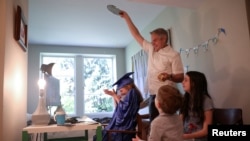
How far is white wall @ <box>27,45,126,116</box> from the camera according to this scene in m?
5.22

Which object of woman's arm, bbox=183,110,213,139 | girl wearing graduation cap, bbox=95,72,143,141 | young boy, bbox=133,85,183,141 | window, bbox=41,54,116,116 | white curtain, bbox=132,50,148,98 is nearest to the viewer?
young boy, bbox=133,85,183,141

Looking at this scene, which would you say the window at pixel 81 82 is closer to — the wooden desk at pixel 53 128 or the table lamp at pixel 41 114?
the table lamp at pixel 41 114

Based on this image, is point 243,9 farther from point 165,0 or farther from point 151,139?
point 151,139

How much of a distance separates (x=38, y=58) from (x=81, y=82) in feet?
3.88

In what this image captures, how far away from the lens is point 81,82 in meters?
5.62

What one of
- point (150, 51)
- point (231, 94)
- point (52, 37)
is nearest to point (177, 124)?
point (150, 51)

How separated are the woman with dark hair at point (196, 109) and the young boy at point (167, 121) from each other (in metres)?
0.48

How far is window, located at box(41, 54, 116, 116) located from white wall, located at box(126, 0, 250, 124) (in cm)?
311

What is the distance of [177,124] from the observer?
1433mm

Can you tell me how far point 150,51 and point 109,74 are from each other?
3.85 metres

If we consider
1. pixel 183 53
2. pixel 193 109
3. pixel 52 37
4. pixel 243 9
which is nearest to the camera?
pixel 193 109

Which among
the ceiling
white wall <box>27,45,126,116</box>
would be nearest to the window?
white wall <box>27,45,126,116</box>

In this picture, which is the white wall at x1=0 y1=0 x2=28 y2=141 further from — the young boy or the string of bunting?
the string of bunting

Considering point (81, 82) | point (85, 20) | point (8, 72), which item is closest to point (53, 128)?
point (8, 72)
